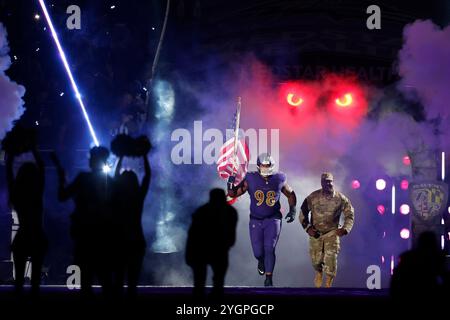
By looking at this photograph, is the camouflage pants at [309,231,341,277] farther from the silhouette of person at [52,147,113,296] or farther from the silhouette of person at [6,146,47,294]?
the silhouette of person at [6,146,47,294]

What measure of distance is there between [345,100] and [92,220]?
25.1 ft

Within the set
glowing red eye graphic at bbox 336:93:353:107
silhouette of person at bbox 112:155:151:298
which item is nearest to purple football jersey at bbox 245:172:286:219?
glowing red eye graphic at bbox 336:93:353:107

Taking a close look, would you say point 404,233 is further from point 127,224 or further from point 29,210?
point 29,210

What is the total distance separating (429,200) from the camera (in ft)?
40.2

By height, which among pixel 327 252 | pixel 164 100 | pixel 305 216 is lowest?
pixel 327 252

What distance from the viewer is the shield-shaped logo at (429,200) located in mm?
12250

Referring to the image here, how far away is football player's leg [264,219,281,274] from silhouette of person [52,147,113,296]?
13.2ft

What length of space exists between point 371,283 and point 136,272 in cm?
764

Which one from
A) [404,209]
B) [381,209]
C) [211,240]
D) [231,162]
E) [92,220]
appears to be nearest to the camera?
[92,220]

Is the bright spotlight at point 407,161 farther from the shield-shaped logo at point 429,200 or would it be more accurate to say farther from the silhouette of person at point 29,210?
the silhouette of person at point 29,210

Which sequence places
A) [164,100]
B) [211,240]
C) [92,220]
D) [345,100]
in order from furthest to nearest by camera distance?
[345,100], [164,100], [211,240], [92,220]

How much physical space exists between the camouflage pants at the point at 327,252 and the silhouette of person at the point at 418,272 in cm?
458

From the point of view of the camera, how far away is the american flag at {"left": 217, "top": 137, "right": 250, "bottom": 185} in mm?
12828

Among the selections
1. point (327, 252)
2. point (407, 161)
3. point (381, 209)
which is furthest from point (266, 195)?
point (407, 161)
